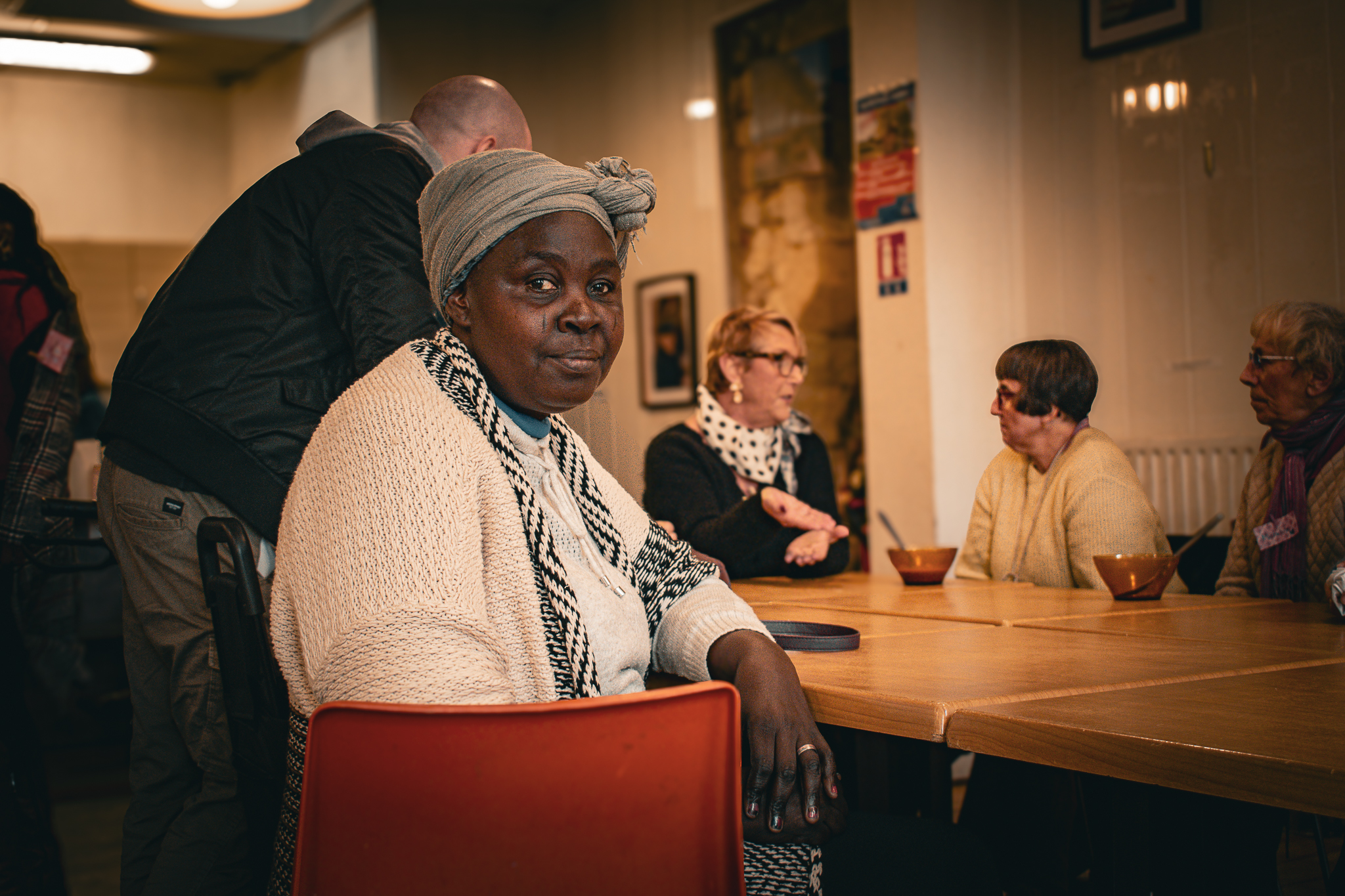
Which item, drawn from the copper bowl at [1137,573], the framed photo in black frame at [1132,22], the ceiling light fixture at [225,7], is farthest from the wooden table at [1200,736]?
the ceiling light fixture at [225,7]

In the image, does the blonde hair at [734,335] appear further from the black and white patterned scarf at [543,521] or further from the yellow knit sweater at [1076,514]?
the black and white patterned scarf at [543,521]

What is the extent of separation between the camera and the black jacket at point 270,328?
1.52 metres

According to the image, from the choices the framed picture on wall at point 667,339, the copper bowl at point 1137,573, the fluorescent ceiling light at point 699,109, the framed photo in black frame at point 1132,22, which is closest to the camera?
the copper bowl at point 1137,573

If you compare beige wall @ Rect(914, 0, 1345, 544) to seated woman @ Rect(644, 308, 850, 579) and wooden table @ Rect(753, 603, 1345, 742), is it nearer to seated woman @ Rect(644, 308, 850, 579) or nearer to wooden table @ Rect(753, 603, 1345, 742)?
seated woman @ Rect(644, 308, 850, 579)

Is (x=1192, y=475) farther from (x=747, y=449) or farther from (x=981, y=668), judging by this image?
(x=981, y=668)

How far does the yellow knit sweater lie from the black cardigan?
0.46 metres

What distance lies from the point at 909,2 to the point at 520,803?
12.8 ft

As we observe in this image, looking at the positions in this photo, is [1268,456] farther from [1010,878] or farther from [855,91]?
[855,91]

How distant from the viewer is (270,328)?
5.18 ft

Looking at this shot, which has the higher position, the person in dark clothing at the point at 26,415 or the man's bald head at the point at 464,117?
the man's bald head at the point at 464,117

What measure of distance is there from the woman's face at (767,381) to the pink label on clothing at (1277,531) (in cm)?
118

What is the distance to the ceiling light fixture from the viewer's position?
4945mm

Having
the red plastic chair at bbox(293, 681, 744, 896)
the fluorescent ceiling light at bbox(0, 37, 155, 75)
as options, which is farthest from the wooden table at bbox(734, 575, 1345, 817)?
the fluorescent ceiling light at bbox(0, 37, 155, 75)

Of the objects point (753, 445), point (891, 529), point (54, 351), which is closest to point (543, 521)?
point (891, 529)
